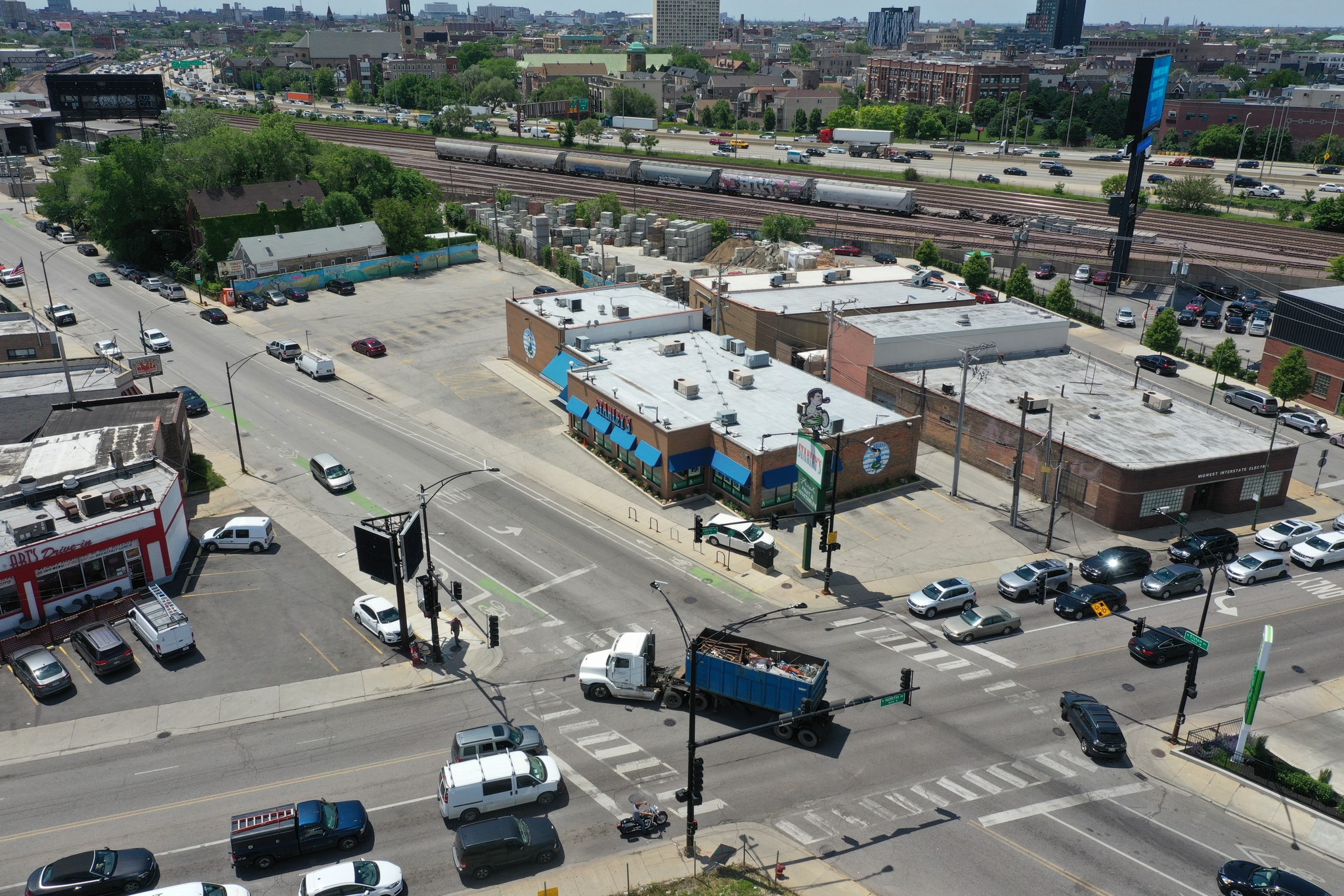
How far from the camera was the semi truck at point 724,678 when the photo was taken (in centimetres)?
3362

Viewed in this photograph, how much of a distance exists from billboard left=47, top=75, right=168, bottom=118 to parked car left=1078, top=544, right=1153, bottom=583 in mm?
143261

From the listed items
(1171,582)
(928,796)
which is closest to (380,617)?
(928,796)

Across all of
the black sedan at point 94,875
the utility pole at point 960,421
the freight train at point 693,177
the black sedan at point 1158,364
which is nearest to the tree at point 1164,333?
the black sedan at point 1158,364

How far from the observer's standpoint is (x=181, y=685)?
37.3m

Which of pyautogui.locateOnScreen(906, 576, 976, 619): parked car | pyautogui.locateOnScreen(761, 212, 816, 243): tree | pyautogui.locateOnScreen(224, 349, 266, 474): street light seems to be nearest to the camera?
pyautogui.locateOnScreen(906, 576, 976, 619): parked car

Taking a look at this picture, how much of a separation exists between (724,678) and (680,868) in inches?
293

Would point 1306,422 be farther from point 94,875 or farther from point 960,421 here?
point 94,875

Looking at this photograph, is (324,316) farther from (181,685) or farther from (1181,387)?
(1181,387)

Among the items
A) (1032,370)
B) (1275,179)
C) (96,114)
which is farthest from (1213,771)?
(96,114)

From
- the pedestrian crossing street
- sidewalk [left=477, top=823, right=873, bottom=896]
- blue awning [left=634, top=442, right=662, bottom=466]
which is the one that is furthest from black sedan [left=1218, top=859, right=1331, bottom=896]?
blue awning [left=634, top=442, right=662, bottom=466]

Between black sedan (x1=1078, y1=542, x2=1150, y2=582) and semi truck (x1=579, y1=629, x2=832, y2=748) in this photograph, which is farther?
black sedan (x1=1078, y1=542, x2=1150, y2=582)

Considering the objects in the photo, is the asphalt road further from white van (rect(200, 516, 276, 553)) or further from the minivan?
the minivan

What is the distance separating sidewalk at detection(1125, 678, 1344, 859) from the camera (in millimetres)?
30891

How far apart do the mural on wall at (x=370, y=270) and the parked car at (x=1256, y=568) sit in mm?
79538
